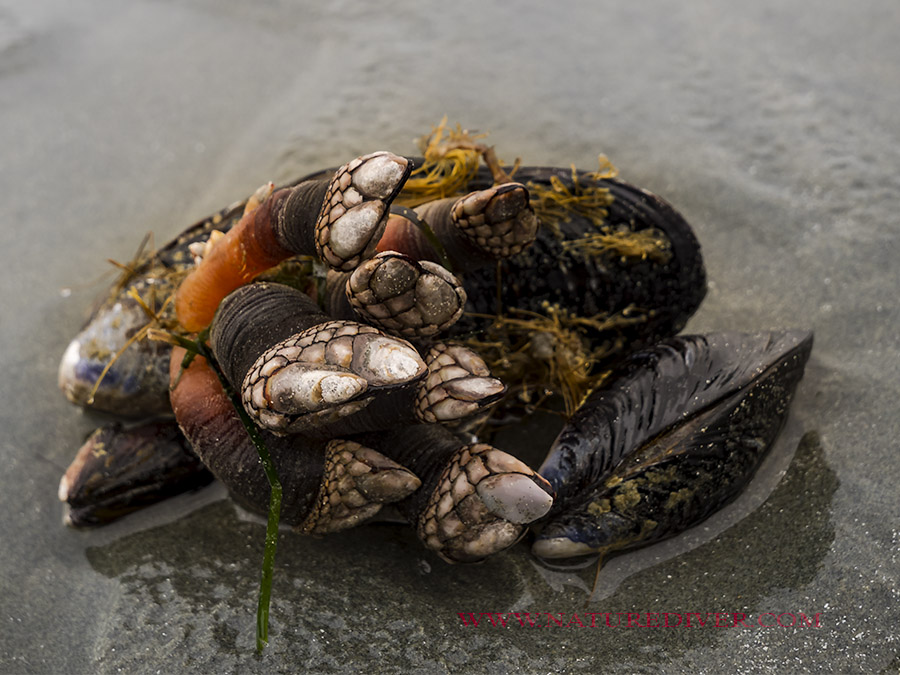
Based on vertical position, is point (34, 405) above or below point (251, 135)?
below

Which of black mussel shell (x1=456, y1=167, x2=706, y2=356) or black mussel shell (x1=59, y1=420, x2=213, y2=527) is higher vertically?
black mussel shell (x1=456, y1=167, x2=706, y2=356)

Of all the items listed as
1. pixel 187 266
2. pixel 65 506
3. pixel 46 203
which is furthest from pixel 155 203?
pixel 65 506

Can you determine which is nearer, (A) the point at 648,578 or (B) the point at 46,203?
(A) the point at 648,578

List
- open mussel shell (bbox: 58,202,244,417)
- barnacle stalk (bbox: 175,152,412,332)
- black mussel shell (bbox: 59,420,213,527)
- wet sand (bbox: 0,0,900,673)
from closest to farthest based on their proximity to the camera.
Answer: barnacle stalk (bbox: 175,152,412,332)
wet sand (bbox: 0,0,900,673)
black mussel shell (bbox: 59,420,213,527)
open mussel shell (bbox: 58,202,244,417)

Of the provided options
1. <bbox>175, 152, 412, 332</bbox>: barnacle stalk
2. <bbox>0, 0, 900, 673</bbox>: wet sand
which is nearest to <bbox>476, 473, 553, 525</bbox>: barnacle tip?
<bbox>0, 0, 900, 673</bbox>: wet sand

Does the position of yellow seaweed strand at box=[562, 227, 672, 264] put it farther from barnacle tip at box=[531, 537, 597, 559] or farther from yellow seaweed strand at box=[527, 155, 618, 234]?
barnacle tip at box=[531, 537, 597, 559]

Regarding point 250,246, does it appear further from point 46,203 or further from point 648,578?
point 46,203

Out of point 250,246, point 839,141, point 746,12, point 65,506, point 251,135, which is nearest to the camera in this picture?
point 250,246

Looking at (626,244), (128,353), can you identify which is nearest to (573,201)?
(626,244)

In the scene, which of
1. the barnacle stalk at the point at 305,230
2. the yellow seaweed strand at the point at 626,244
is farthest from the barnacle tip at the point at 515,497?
the yellow seaweed strand at the point at 626,244
